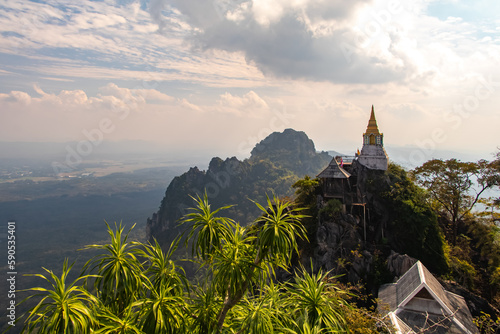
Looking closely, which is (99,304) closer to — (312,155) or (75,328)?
(75,328)

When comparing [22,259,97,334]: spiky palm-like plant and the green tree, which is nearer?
[22,259,97,334]: spiky palm-like plant

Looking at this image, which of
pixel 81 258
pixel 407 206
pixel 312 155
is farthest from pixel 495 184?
pixel 312 155

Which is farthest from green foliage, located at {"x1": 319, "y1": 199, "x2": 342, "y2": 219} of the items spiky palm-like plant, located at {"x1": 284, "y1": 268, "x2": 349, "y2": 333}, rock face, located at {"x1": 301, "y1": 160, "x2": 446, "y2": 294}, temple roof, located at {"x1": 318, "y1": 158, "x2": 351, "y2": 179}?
spiky palm-like plant, located at {"x1": 284, "y1": 268, "x2": 349, "y2": 333}

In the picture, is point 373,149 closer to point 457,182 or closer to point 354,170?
point 354,170

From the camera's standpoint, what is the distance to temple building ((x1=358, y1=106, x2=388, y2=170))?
82.3 feet

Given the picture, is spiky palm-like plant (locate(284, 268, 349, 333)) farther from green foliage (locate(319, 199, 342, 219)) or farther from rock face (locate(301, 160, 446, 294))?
green foliage (locate(319, 199, 342, 219))

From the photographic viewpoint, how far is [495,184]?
68.0 ft

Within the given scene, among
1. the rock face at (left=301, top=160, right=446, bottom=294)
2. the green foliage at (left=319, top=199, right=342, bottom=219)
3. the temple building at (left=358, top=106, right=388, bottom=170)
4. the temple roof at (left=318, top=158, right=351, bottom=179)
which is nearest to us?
the rock face at (left=301, top=160, right=446, bottom=294)

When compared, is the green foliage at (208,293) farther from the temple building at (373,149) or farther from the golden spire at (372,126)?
the golden spire at (372,126)

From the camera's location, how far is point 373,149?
84.1 ft

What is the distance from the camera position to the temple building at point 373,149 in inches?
987

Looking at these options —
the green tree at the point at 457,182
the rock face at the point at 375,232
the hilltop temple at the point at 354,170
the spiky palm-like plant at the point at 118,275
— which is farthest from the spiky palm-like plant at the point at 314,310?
the green tree at the point at 457,182

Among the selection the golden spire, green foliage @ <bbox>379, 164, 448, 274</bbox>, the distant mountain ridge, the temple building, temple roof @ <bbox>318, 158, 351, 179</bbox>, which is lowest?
the distant mountain ridge

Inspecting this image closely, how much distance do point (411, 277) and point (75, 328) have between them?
660 inches
